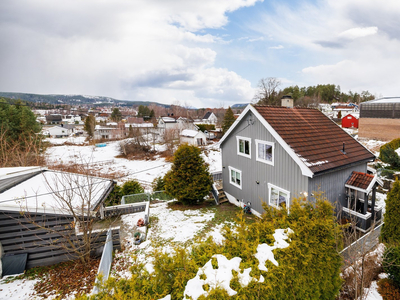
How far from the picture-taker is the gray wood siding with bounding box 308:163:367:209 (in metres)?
9.22

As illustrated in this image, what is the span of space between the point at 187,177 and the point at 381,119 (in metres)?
38.6

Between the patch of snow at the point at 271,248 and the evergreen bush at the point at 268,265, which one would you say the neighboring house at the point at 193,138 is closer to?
the evergreen bush at the point at 268,265

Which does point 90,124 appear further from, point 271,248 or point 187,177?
point 271,248

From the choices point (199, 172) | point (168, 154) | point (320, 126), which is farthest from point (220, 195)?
point (168, 154)

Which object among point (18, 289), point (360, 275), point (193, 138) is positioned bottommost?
point (18, 289)

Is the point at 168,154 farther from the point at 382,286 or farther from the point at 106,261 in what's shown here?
the point at 382,286

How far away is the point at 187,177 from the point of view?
45.5ft

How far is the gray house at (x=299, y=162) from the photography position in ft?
30.8

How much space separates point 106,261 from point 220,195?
9806mm

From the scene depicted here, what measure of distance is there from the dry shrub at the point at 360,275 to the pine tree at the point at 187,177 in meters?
8.89

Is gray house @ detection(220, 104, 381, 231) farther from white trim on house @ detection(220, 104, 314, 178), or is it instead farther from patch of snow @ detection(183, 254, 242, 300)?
patch of snow @ detection(183, 254, 242, 300)

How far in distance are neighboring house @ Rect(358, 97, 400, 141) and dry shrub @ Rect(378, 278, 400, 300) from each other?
121ft

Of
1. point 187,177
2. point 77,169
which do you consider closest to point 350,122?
point 187,177

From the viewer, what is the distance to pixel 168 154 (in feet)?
124
